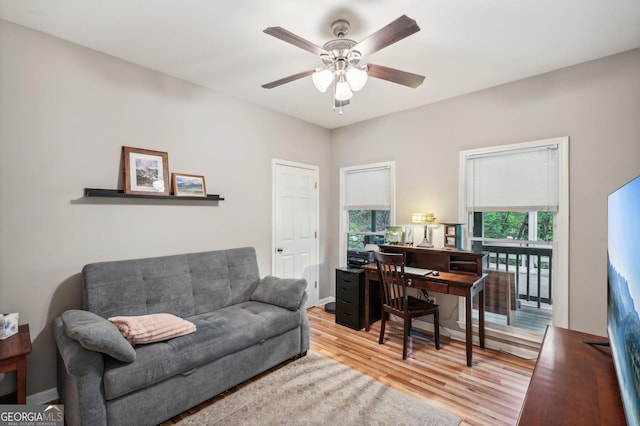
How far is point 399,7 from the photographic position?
191cm

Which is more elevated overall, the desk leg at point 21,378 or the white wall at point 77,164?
the white wall at point 77,164

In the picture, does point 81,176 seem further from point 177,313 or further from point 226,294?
point 226,294

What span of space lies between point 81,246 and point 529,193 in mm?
3980

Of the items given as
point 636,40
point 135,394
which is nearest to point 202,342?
point 135,394

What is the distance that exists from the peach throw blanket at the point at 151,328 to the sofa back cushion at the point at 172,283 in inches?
10.3

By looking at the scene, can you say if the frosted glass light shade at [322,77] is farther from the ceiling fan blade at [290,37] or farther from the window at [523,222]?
the window at [523,222]

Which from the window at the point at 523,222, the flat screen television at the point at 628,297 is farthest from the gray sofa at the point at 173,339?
the flat screen television at the point at 628,297

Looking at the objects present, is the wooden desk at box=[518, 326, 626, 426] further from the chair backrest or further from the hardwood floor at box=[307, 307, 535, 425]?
the chair backrest

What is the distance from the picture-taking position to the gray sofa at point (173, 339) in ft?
5.61

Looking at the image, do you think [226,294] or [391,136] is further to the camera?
[391,136]

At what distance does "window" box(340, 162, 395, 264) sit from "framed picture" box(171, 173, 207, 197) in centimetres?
212

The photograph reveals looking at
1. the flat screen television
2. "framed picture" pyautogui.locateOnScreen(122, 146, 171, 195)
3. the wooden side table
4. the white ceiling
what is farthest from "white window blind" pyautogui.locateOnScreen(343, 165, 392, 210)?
the wooden side table

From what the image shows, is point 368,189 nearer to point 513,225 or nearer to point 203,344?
point 513,225

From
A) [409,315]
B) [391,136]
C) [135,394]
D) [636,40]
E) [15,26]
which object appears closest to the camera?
[135,394]
